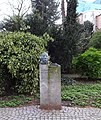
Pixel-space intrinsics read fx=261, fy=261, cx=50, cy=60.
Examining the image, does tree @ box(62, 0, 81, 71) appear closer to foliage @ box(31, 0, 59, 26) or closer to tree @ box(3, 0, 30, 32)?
foliage @ box(31, 0, 59, 26)

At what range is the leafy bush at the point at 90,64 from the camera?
31.7 feet

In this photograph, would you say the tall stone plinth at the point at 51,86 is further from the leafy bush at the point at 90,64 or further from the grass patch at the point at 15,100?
the leafy bush at the point at 90,64

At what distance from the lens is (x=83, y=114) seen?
5.56 meters

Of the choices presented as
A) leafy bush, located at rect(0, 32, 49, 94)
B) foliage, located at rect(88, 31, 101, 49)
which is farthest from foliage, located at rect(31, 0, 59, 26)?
leafy bush, located at rect(0, 32, 49, 94)

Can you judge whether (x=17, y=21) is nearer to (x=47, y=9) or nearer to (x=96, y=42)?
(x=47, y=9)

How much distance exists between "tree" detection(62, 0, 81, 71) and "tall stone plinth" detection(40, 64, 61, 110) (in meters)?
3.89

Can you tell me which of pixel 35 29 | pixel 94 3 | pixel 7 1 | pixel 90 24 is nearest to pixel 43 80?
pixel 35 29

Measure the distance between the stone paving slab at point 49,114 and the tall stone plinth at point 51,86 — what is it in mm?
190

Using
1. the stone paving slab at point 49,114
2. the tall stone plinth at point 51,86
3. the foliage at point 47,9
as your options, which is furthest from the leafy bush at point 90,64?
the tall stone plinth at point 51,86

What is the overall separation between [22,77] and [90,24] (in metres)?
14.1

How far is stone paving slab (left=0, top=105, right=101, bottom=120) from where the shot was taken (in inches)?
210

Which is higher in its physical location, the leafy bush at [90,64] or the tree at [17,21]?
the tree at [17,21]

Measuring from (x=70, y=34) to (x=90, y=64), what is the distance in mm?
1336

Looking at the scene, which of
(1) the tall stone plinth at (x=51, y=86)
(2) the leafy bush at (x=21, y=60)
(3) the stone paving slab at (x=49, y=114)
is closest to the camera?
(3) the stone paving slab at (x=49, y=114)
